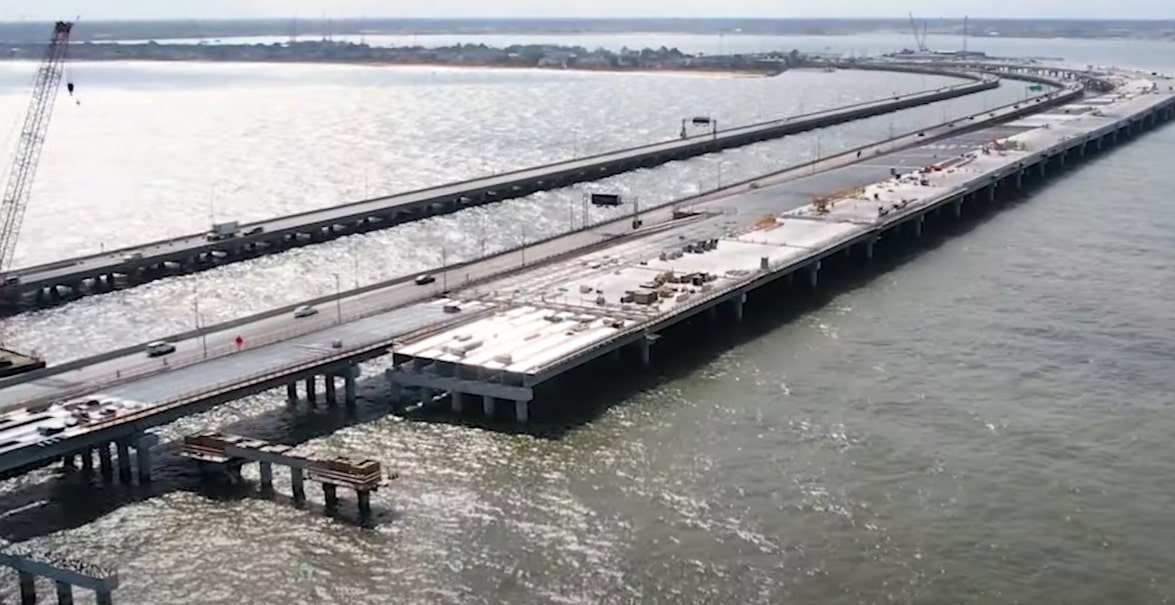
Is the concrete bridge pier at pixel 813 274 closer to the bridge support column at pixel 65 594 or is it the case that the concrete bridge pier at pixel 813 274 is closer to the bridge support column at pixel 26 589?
the bridge support column at pixel 65 594

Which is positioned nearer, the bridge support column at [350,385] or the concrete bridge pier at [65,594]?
the concrete bridge pier at [65,594]

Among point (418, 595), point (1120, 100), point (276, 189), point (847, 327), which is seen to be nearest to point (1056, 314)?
point (847, 327)

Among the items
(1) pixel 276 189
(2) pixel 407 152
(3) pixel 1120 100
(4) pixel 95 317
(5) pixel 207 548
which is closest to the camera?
(5) pixel 207 548

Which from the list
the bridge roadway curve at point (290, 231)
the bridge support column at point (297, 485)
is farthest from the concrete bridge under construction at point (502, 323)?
the bridge roadway curve at point (290, 231)

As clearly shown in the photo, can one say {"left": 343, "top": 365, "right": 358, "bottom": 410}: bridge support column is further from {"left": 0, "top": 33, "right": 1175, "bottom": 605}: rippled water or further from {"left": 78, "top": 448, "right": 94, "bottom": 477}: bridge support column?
{"left": 78, "top": 448, "right": 94, "bottom": 477}: bridge support column

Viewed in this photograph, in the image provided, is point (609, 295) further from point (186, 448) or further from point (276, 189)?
point (276, 189)

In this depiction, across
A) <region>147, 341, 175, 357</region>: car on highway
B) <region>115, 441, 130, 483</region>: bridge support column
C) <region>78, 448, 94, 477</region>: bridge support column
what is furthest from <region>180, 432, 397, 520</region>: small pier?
<region>147, 341, 175, 357</region>: car on highway

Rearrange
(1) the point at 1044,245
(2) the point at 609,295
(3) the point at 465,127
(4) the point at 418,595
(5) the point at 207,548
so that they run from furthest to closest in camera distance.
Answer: (3) the point at 465,127 < (1) the point at 1044,245 < (2) the point at 609,295 < (5) the point at 207,548 < (4) the point at 418,595
